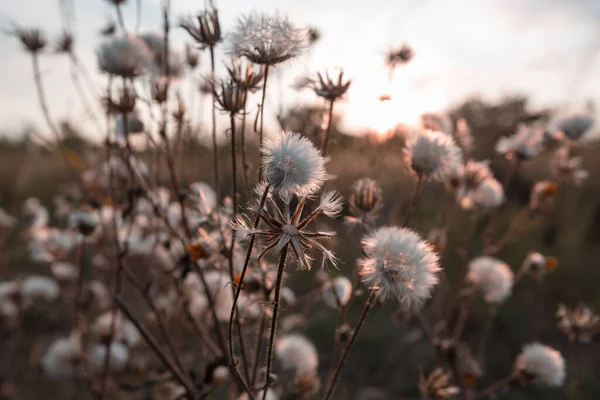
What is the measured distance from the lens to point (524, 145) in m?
2.22

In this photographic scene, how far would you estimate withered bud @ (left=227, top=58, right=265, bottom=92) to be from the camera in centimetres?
110

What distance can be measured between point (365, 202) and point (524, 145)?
1.33 meters

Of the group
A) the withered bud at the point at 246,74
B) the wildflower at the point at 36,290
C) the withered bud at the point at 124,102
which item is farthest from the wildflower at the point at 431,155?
the wildflower at the point at 36,290

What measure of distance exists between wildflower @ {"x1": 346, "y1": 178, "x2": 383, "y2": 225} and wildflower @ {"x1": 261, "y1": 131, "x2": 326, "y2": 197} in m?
0.33

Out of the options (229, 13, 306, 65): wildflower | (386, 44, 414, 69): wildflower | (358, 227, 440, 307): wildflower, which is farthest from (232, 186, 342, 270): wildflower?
(386, 44, 414, 69): wildflower

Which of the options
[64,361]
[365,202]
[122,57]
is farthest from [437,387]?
[64,361]

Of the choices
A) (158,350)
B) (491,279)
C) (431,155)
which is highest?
(431,155)

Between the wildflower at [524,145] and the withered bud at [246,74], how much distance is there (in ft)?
4.76

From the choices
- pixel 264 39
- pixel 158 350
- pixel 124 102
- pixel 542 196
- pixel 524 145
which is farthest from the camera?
pixel 542 196

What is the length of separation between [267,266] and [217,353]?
1.16 feet

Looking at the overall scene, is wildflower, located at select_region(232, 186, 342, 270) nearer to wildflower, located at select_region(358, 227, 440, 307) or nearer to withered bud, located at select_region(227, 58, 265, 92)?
wildflower, located at select_region(358, 227, 440, 307)

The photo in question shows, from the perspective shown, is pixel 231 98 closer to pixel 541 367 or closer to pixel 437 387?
pixel 437 387

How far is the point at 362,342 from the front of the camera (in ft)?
10.9

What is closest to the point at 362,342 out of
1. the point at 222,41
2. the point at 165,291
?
the point at 165,291
